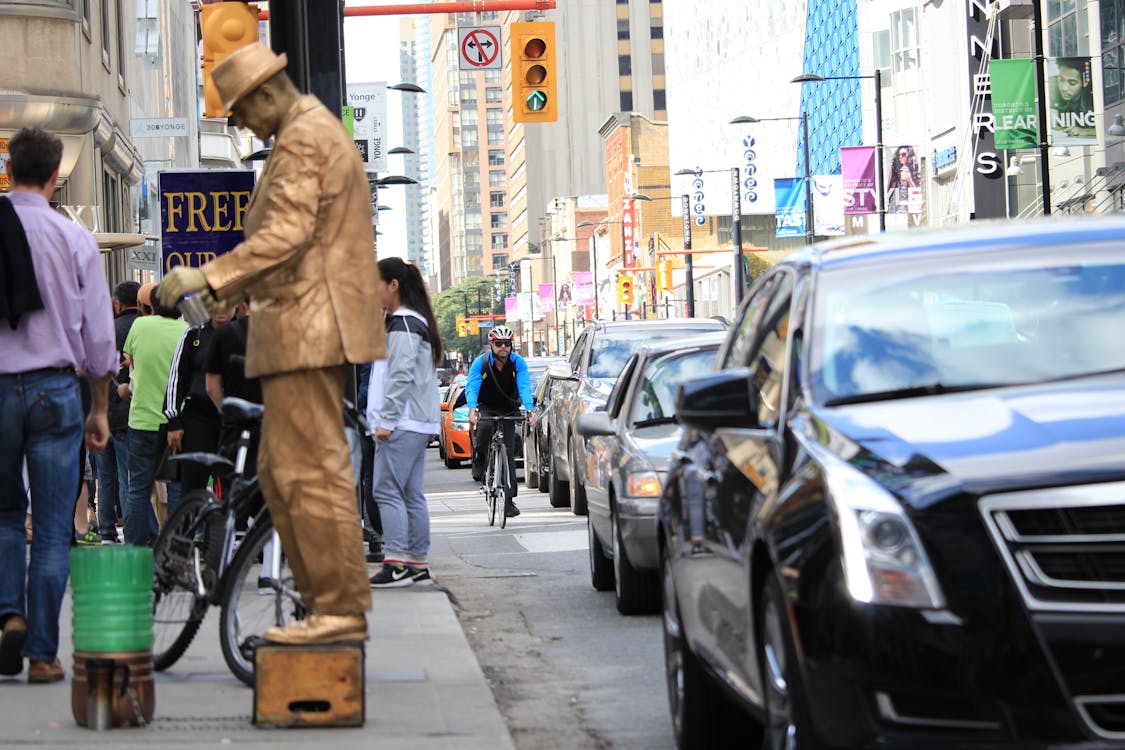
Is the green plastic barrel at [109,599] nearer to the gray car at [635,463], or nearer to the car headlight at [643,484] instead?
the gray car at [635,463]

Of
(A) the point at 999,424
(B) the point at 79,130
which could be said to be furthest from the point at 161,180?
(B) the point at 79,130

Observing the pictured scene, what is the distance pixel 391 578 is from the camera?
39.0ft

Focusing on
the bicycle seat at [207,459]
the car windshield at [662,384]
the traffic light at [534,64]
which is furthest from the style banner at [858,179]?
the bicycle seat at [207,459]

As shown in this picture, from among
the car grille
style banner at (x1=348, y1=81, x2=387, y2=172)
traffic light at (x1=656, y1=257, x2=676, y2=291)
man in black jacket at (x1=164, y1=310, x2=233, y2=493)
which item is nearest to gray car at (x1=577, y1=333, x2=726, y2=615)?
man in black jacket at (x1=164, y1=310, x2=233, y2=493)

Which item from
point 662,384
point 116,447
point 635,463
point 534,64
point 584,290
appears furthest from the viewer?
point 584,290

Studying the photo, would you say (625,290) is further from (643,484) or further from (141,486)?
(643,484)

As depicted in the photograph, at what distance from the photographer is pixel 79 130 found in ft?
87.8

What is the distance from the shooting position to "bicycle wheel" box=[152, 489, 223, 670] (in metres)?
7.82

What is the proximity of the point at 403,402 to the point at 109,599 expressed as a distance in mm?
5199

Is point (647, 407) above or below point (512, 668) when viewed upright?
above

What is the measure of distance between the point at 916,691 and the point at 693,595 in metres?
1.98

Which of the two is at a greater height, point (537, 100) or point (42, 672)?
point (537, 100)

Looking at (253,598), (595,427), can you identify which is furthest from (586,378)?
(253,598)

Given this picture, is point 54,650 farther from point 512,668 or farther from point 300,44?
point 300,44
